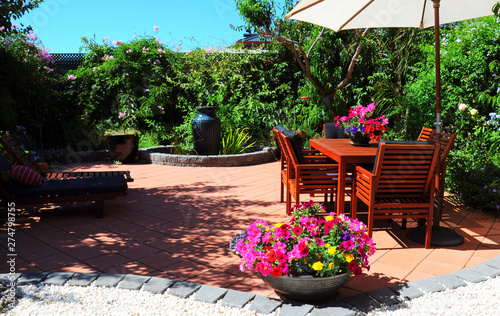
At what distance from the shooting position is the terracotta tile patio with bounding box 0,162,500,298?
306 cm

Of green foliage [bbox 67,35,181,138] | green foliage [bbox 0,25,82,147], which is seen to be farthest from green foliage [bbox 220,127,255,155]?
green foliage [bbox 0,25,82,147]

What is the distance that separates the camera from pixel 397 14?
419 centimetres

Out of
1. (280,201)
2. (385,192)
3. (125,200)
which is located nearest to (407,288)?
(385,192)

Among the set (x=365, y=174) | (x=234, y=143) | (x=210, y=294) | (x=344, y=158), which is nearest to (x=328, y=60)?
(x=234, y=143)

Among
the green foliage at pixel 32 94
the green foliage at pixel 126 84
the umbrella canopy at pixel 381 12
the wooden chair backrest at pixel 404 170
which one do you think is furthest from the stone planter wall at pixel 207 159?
the wooden chair backrest at pixel 404 170

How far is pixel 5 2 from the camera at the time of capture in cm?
471

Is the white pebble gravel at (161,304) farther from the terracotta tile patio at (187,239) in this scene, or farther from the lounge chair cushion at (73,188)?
the lounge chair cushion at (73,188)

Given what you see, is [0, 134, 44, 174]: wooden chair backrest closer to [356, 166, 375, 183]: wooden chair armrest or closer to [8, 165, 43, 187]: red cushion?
[8, 165, 43, 187]: red cushion

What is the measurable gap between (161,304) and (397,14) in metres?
3.51

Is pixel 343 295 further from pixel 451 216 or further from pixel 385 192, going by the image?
pixel 451 216

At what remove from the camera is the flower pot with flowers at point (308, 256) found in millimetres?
2383

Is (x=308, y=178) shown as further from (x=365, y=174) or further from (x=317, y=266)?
(x=317, y=266)

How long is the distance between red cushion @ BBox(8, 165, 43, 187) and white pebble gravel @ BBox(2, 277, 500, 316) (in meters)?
1.96

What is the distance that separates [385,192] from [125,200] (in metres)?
3.24
